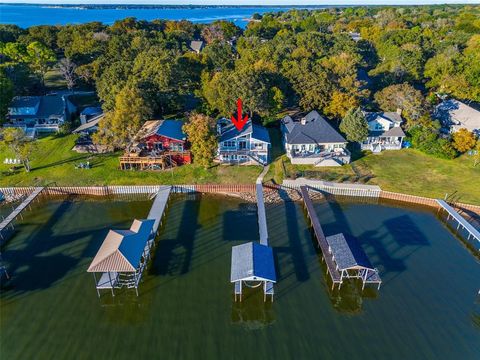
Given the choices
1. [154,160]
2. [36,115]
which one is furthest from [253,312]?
[36,115]

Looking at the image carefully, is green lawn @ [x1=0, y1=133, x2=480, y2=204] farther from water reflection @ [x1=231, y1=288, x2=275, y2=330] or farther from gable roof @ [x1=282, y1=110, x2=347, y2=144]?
water reflection @ [x1=231, y1=288, x2=275, y2=330]

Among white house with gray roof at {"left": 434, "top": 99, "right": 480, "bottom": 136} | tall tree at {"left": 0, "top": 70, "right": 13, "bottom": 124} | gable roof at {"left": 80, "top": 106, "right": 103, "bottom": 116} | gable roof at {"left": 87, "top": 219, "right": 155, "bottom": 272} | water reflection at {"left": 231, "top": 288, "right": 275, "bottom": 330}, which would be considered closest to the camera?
water reflection at {"left": 231, "top": 288, "right": 275, "bottom": 330}

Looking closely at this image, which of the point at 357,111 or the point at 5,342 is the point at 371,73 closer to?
the point at 357,111

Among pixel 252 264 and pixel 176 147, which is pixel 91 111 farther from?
pixel 252 264

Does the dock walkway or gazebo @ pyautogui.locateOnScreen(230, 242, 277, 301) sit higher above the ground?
the dock walkway

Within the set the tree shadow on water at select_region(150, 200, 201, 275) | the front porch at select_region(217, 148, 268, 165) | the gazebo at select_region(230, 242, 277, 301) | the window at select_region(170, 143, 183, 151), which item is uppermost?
the window at select_region(170, 143, 183, 151)

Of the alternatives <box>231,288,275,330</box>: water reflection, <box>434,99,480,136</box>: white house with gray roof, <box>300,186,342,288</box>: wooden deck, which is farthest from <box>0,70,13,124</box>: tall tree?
<box>434,99,480,136</box>: white house with gray roof

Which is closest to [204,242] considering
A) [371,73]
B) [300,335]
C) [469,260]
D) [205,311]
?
[205,311]
